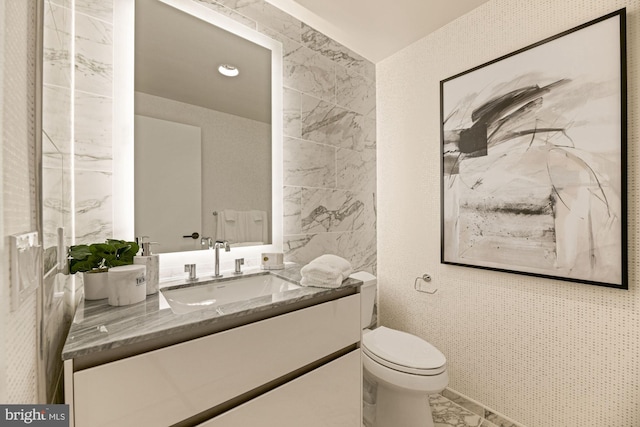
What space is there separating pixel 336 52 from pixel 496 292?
196 centimetres

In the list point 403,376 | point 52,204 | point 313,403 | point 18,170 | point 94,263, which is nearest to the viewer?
point 18,170

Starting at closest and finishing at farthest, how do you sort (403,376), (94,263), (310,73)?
(94,263) → (403,376) → (310,73)

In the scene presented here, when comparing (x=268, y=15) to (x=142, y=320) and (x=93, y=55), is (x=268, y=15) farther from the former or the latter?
(x=142, y=320)

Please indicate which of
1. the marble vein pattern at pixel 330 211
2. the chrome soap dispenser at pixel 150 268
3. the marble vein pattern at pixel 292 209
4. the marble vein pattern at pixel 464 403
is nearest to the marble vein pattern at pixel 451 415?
the marble vein pattern at pixel 464 403

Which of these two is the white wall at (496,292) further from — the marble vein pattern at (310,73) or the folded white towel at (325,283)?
the folded white towel at (325,283)

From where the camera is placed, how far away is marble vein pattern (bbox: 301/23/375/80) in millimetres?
1901

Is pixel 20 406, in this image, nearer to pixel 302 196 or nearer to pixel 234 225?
pixel 234 225

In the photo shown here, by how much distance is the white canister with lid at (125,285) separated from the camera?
2.93ft

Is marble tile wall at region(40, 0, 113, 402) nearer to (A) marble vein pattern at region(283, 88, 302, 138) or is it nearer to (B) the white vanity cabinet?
(B) the white vanity cabinet

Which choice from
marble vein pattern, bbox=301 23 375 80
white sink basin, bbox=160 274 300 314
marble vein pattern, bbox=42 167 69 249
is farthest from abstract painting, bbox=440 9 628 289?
marble vein pattern, bbox=42 167 69 249

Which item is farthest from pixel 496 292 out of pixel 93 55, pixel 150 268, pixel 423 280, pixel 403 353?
pixel 93 55

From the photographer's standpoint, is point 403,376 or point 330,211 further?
point 330,211

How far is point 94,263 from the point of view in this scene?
3.11ft

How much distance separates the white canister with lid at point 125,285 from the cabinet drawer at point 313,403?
17.9 inches
